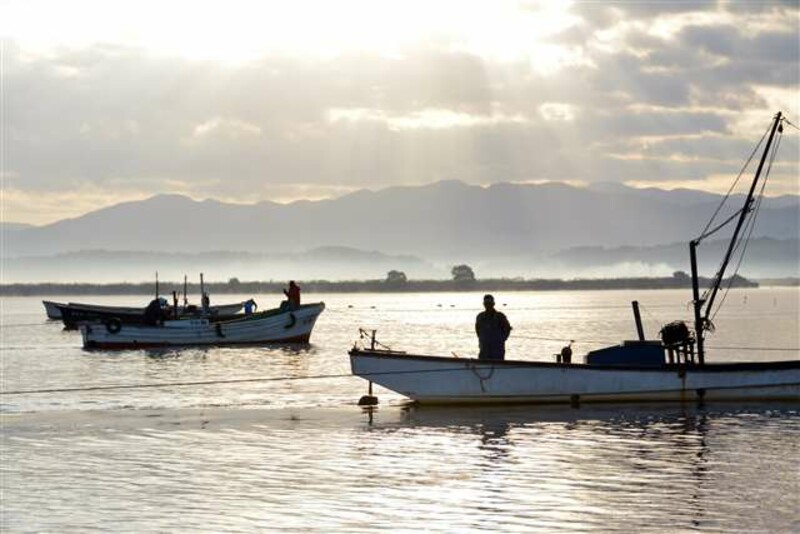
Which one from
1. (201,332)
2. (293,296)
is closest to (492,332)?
(201,332)

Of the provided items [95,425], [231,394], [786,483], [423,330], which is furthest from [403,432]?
[423,330]

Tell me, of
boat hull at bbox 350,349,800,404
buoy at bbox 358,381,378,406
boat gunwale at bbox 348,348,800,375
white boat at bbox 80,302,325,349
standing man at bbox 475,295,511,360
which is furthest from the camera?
white boat at bbox 80,302,325,349

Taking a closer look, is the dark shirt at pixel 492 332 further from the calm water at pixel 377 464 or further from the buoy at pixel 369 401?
the buoy at pixel 369 401

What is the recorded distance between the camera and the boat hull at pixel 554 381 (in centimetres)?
3056

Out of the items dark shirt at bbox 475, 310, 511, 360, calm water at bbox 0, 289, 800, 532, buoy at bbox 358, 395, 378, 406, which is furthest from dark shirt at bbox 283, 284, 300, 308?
dark shirt at bbox 475, 310, 511, 360

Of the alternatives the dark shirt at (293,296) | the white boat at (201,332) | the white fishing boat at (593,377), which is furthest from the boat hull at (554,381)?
the dark shirt at (293,296)

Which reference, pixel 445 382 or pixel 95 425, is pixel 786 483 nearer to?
pixel 445 382

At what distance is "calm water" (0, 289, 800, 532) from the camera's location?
57.9 feet

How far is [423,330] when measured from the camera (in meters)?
98.6

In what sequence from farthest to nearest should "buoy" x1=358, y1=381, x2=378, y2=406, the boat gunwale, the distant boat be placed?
the distant boat
"buoy" x1=358, y1=381, x2=378, y2=406
the boat gunwale

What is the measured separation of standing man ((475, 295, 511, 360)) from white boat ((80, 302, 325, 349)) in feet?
118

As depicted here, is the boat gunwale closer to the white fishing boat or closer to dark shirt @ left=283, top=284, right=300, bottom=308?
the white fishing boat

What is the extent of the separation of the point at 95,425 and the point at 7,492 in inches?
371

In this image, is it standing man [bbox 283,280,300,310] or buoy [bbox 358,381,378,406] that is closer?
buoy [bbox 358,381,378,406]
